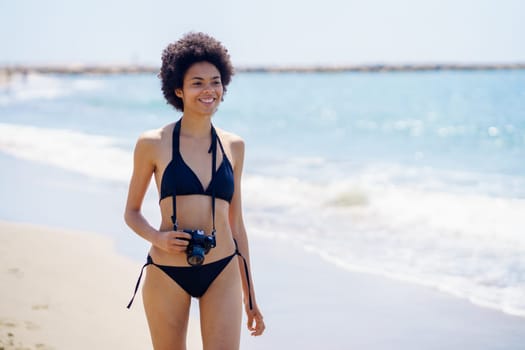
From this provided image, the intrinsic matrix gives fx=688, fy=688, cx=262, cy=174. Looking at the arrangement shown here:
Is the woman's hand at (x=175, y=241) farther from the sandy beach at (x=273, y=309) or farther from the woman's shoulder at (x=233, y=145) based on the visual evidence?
the sandy beach at (x=273, y=309)

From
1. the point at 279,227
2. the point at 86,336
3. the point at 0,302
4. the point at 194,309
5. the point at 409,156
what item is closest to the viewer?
the point at 86,336

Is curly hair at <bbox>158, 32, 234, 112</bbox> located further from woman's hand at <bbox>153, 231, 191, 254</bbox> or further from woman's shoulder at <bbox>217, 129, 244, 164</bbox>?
woman's hand at <bbox>153, 231, 191, 254</bbox>

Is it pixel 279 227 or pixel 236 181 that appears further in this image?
pixel 279 227

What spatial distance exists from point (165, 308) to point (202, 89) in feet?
2.99

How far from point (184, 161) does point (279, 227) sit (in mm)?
5351

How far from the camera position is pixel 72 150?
1441cm

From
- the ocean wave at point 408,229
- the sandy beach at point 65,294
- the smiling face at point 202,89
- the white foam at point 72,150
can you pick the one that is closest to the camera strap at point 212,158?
the smiling face at point 202,89

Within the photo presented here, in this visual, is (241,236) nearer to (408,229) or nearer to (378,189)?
(408,229)

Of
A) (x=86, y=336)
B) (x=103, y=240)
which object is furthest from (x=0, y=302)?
(x=103, y=240)

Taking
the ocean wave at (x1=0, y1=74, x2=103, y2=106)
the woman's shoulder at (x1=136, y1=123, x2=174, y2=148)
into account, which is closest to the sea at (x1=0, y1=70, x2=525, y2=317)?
the woman's shoulder at (x1=136, y1=123, x2=174, y2=148)

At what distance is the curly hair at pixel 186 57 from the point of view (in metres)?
2.90

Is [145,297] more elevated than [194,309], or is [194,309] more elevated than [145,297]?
[145,297]

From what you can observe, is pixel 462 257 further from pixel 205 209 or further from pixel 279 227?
pixel 205 209

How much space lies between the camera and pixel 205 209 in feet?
9.21
